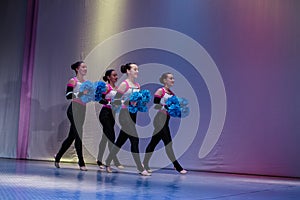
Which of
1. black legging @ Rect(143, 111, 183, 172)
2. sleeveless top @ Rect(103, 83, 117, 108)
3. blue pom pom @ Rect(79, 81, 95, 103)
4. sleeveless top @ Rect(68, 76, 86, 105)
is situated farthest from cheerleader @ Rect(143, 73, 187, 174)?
sleeveless top @ Rect(68, 76, 86, 105)

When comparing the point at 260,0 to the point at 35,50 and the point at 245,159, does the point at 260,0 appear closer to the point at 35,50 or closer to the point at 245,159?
the point at 245,159

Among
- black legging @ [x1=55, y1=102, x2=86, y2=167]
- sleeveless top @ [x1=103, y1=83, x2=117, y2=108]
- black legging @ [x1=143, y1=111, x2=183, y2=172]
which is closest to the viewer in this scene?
black legging @ [x1=143, y1=111, x2=183, y2=172]

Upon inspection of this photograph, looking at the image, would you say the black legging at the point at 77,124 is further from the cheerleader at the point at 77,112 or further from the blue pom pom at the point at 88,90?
the blue pom pom at the point at 88,90

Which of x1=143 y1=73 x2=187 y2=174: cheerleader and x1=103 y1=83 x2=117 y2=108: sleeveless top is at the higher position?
x1=103 y1=83 x2=117 y2=108: sleeveless top

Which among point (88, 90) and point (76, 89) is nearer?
point (88, 90)

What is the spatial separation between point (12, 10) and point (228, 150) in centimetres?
541

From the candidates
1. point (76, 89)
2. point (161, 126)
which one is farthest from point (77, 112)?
point (161, 126)

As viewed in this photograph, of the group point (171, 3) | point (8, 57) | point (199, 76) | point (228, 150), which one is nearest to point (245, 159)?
point (228, 150)

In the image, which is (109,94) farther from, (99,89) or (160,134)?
(160,134)

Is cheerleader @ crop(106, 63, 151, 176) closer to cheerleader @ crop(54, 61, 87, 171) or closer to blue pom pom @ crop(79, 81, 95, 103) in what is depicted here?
blue pom pom @ crop(79, 81, 95, 103)

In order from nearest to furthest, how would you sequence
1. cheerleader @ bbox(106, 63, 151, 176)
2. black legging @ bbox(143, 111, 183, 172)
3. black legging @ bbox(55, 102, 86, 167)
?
1. cheerleader @ bbox(106, 63, 151, 176)
2. black legging @ bbox(143, 111, 183, 172)
3. black legging @ bbox(55, 102, 86, 167)

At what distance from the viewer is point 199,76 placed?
643 cm

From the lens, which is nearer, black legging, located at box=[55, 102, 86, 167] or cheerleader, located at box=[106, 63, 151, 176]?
cheerleader, located at box=[106, 63, 151, 176]

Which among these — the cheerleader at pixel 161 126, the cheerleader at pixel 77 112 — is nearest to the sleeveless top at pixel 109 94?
the cheerleader at pixel 77 112
